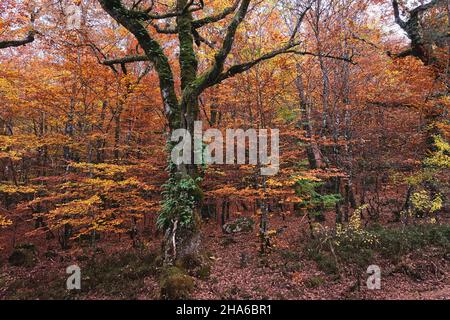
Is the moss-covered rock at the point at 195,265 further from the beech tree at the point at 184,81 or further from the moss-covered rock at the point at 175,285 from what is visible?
the moss-covered rock at the point at 175,285

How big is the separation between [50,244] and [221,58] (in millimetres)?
11376

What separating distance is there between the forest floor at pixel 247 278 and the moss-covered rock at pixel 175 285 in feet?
0.73

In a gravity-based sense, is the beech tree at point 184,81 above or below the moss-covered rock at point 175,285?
above

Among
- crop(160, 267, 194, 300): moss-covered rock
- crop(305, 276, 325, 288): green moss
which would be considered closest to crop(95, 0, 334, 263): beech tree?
crop(160, 267, 194, 300): moss-covered rock

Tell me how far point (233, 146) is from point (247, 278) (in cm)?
475

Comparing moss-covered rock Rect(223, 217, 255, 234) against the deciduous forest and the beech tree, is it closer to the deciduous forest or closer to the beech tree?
the deciduous forest

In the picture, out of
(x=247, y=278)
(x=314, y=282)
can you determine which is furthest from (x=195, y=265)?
(x=314, y=282)

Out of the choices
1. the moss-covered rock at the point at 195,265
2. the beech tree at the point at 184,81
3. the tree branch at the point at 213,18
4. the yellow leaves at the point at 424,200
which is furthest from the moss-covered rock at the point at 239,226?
the tree branch at the point at 213,18

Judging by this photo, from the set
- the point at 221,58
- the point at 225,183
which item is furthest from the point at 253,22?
the point at 225,183

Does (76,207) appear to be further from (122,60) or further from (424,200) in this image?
(424,200)

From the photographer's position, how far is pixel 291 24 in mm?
11734

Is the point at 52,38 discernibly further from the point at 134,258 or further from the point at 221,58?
the point at 134,258

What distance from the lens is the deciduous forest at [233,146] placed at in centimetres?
675

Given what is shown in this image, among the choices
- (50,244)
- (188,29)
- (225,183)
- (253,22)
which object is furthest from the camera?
(50,244)
